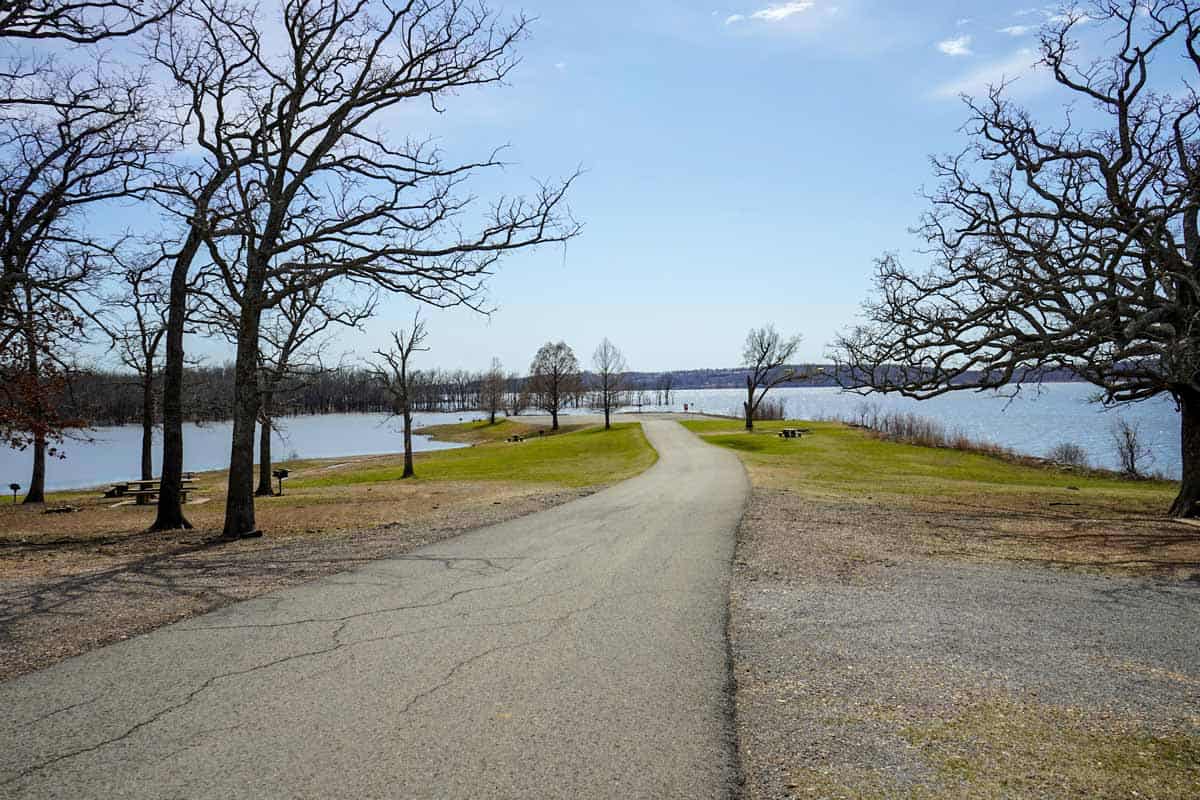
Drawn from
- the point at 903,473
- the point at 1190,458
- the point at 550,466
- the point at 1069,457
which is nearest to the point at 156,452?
the point at 550,466

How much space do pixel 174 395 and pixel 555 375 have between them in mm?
50914

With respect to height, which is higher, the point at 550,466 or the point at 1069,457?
the point at 1069,457

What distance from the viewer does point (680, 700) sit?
5145 millimetres

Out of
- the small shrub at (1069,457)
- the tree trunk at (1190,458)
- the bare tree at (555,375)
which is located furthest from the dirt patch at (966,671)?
the bare tree at (555,375)

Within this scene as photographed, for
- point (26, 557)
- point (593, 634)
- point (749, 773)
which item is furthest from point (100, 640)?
point (26, 557)

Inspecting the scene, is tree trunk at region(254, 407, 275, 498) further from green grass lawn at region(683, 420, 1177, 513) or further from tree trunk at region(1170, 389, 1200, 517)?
tree trunk at region(1170, 389, 1200, 517)

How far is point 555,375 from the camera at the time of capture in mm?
65938

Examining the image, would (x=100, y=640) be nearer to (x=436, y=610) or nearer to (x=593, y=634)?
(x=436, y=610)

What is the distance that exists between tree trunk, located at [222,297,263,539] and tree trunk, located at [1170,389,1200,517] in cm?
1872

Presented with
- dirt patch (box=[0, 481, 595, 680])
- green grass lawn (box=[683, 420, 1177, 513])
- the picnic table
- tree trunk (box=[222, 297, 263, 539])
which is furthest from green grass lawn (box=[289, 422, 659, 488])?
tree trunk (box=[222, 297, 263, 539])

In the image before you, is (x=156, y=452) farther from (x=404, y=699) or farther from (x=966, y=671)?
(x=966, y=671)

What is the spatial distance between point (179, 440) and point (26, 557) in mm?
4144

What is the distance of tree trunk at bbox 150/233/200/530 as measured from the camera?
15109 millimetres

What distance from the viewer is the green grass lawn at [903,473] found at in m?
21.8
